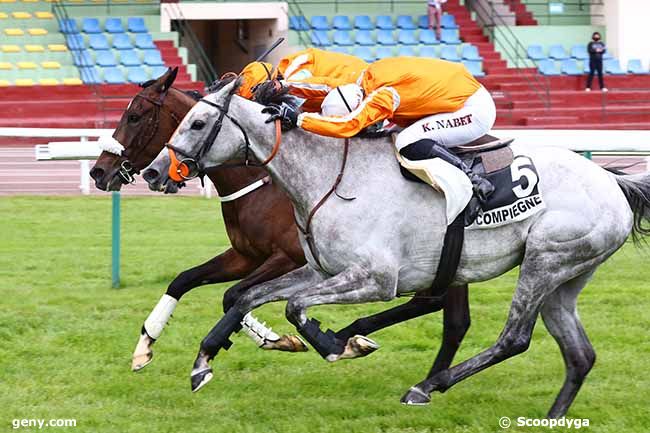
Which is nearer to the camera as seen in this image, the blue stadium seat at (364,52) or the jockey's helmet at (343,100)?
the jockey's helmet at (343,100)

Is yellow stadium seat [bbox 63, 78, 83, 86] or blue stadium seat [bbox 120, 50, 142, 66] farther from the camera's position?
blue stadium seat [bbox 120, 50, 142, 66]

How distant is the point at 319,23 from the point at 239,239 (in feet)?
59.6

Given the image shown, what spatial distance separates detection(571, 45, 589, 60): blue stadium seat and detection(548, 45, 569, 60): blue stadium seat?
0.49 ft

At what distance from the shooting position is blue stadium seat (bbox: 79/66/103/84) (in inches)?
870

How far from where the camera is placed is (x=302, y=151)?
236 inches

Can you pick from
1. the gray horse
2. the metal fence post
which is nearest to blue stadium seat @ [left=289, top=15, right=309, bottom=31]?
the metal fence post

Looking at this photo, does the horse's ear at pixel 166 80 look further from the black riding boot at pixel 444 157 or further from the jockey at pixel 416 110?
the black riding boot at pixel 444 157

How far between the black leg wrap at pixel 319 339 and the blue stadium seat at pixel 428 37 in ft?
63.8

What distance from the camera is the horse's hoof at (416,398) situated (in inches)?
243

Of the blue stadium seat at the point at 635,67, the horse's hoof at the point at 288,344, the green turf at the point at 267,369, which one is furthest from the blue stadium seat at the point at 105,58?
the horse's hoof at the point at 288,344

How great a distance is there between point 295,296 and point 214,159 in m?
0.77

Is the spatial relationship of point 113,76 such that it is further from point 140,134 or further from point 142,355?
point 142,355

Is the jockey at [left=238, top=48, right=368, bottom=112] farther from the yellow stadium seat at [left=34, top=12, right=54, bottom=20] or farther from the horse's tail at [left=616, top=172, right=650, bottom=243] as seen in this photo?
the yellow stadium seat at [left=34, top=12, right=54, bottom=20]

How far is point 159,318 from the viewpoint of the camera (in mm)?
6859
